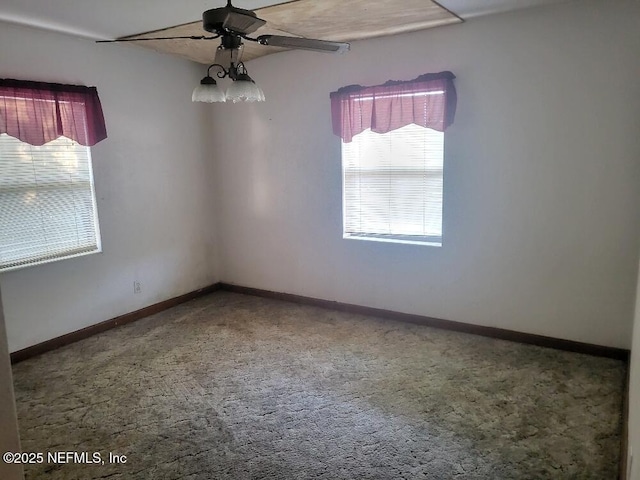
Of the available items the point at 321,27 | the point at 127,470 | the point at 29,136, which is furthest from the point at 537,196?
the point at 29,136

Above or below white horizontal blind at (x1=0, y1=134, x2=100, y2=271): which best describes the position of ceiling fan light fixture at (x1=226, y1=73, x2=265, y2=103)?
above

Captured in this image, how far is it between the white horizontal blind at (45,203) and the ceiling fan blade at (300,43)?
2.27 metres

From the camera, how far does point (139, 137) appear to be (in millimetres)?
4297

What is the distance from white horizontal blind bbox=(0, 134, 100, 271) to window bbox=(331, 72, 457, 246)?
2.25 meters

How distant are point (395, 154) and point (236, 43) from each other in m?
2.02

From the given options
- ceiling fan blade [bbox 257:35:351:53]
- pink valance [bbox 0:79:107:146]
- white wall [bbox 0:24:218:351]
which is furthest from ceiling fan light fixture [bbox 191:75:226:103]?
white wall [bbox 0:24:218:351]

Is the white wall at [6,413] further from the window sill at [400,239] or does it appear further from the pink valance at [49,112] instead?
the window sill at [400,239]

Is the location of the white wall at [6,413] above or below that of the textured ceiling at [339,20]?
below

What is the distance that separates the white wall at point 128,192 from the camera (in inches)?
140

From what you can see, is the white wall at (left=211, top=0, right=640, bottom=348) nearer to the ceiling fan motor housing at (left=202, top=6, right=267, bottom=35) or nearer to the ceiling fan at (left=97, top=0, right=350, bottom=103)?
the ceiling fan at (left=97, top=0, right=350, bottom=103)

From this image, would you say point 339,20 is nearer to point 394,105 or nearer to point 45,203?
point 394,105

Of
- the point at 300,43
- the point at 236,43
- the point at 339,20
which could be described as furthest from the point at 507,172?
the point at 236,43

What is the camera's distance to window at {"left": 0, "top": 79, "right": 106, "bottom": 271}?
3.41 meters

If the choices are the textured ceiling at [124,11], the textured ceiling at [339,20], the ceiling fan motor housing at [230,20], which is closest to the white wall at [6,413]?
the ceiling fan motor housing at [230,20]
